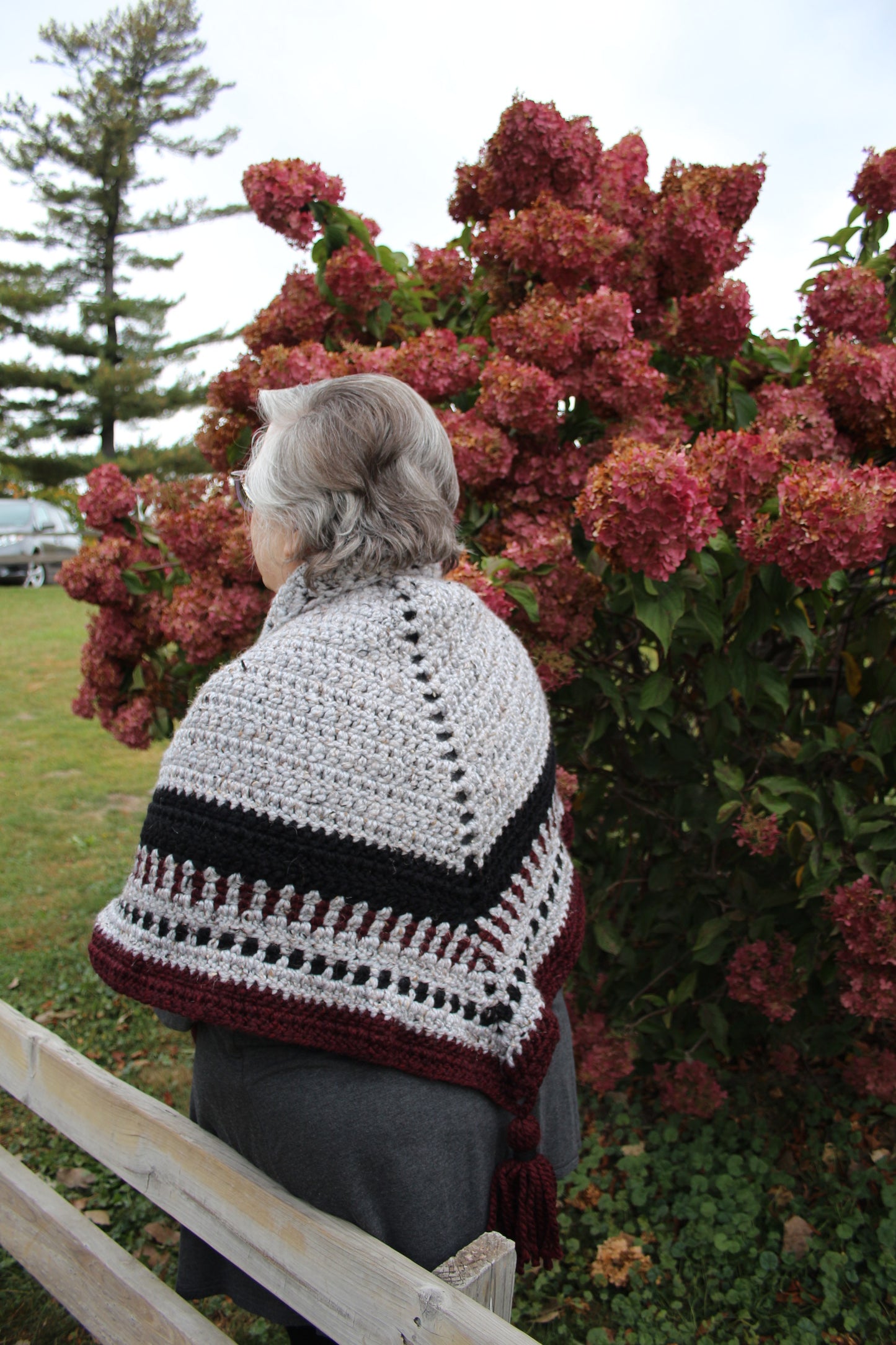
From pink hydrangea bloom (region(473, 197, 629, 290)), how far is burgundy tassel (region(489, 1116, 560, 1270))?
1858 millimetres

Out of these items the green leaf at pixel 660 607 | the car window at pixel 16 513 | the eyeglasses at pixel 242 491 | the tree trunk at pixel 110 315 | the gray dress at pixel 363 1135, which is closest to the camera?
the gray dress at pixel 363 1135

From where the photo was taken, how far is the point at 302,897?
1225mm

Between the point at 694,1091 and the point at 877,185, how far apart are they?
8.01 feet

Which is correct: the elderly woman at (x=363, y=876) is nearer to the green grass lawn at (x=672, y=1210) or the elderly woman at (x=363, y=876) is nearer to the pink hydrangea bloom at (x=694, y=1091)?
the green grass lawn at (x=672, y=1210)

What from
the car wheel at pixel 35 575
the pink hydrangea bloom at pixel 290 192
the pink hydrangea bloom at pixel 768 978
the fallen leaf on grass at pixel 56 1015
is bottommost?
the car wheel at pixel 35 575

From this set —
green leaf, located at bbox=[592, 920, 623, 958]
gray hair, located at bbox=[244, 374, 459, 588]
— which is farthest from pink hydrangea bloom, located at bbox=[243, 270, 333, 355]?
green leaf, located at bbox=[592, 920, 623, 958]

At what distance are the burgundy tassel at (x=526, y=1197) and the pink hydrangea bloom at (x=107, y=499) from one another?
6.59 ft

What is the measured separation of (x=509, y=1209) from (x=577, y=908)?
18.7 inches

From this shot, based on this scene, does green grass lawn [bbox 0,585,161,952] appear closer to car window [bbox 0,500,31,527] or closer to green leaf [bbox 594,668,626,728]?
green leaf [bbox 594,668,626,728]

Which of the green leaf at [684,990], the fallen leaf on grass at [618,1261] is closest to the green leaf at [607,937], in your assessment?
the green leaf at [684,990]

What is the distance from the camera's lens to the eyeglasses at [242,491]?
154 centimetres

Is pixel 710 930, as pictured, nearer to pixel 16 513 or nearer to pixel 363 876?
pixel 363 876

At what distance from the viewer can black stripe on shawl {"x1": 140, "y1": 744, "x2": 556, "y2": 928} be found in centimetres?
122

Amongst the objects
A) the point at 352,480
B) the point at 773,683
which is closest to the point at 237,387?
the point at 352,480
